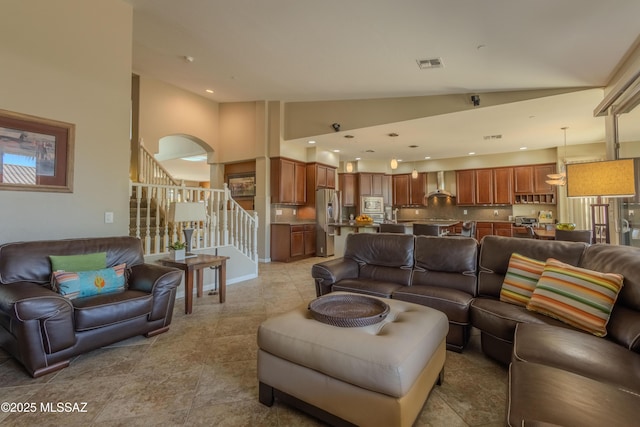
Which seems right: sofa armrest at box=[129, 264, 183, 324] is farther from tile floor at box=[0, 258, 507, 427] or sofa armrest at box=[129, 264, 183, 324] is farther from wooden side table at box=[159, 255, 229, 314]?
wooden side table at box=[159, 255, 229, 314]

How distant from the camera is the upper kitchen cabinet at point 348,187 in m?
9.36

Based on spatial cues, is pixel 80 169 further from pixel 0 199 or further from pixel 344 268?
pixel 344 268

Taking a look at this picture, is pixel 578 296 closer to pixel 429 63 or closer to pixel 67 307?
pixel 429 63

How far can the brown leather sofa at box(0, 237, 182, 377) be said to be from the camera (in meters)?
2.05

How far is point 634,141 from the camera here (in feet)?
12.2

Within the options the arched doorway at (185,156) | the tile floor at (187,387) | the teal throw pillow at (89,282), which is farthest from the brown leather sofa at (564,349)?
the arched doorway at (185,156)

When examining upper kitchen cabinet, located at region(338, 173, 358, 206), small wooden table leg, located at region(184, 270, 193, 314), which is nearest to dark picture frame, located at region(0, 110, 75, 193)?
small wooden table leg, located at region(184, 270, 193, 314)

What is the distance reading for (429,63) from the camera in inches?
158

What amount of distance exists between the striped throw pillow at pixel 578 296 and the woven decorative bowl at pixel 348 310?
114 cm

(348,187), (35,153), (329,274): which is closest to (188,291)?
(329,274)

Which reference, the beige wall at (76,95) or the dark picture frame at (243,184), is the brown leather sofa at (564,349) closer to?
the beige wall at (76,95)

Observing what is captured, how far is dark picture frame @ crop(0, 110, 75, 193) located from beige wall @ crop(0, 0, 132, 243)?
0.22 ft

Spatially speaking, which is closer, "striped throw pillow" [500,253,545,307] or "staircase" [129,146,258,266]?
"striped throw pillow" [500,253,545,307]

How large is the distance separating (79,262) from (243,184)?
484 cm
